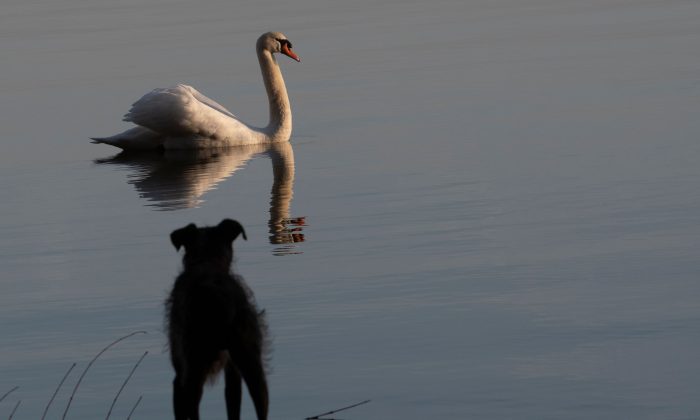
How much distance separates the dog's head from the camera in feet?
23.4

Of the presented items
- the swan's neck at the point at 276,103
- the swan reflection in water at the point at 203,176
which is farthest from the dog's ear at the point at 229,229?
the swan's neck at the point at 276,103

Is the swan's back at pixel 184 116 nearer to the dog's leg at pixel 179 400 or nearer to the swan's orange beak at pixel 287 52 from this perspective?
the swan's orange beak at pixel 287 52

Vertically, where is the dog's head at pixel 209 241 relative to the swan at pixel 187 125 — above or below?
below

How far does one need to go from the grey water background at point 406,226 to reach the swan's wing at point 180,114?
591 millimetres

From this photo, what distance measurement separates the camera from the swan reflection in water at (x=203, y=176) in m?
13.2

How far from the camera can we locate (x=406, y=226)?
41.6 feet

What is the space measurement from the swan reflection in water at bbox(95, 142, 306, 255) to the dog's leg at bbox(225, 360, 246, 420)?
4743 millimetres

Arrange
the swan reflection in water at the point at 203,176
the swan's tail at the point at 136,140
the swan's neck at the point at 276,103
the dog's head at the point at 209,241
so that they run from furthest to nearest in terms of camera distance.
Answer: the swan's neck at the point at 276,103
the swan's tail at the point at 136,140
the swan reflection in water at the point at 203,176
the dog's head at the point at 209,241

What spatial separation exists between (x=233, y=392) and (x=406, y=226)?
560 centimetres

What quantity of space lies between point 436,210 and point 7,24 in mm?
26077

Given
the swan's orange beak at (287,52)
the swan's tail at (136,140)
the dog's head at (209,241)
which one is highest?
the swan's orange beak at (287,52)

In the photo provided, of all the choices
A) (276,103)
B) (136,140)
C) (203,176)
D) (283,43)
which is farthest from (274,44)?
(203,176)

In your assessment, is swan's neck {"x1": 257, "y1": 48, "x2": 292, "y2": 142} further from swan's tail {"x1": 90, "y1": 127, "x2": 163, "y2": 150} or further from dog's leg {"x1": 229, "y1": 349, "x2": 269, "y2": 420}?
dog's leg {"x1": 229, "y1": 349, "x2": 269, "y2": 420}

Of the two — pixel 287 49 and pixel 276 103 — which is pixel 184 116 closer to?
pixel 276 103
